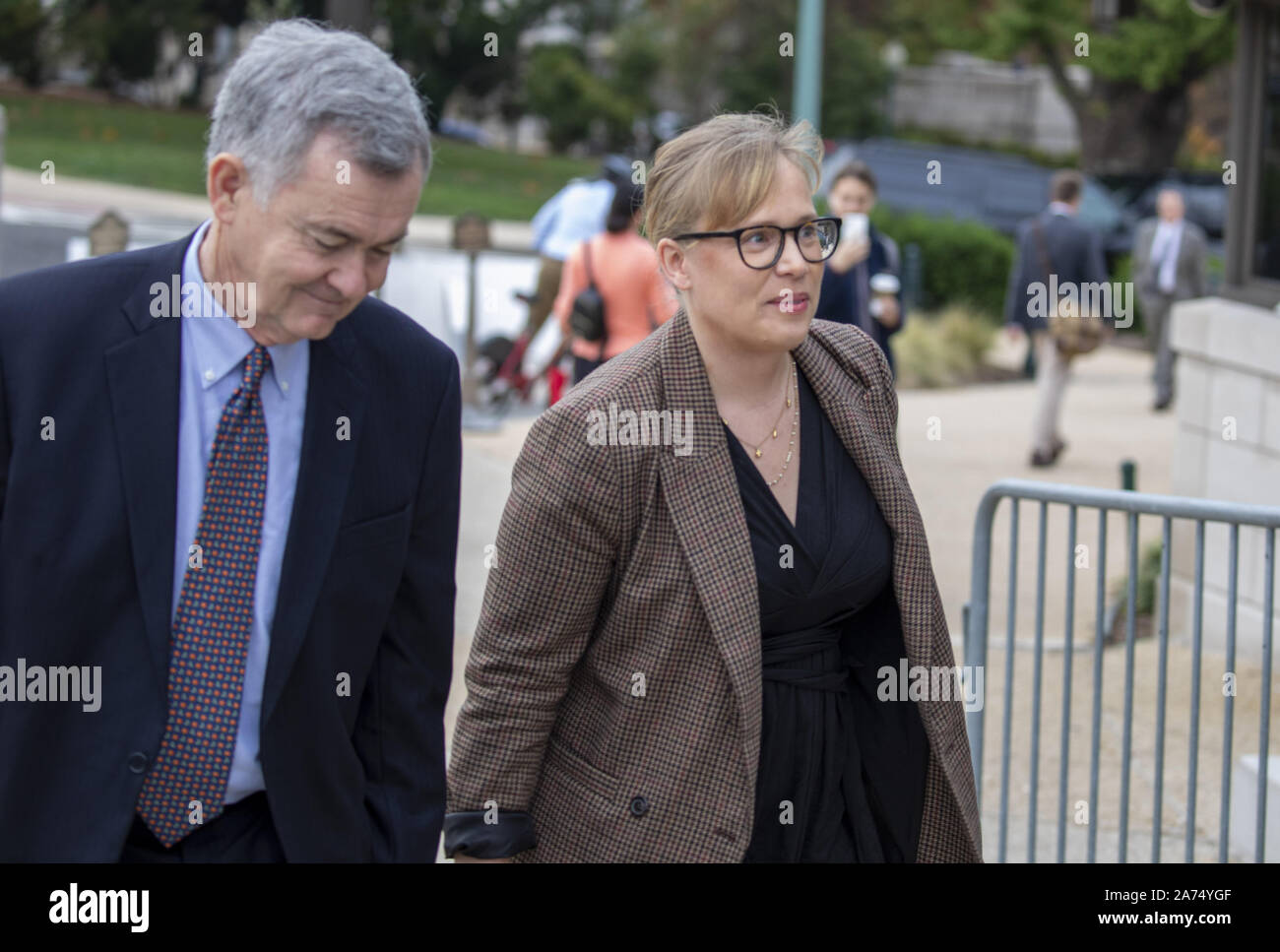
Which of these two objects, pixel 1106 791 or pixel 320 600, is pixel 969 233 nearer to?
pixel 1106 791

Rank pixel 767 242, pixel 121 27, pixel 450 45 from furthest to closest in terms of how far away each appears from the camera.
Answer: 1. pixel 450 45
2. pixel 121 27
3. pixel 767 242

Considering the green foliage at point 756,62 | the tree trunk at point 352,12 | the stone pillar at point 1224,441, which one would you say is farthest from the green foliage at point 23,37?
the stone pillar at point 1224,441

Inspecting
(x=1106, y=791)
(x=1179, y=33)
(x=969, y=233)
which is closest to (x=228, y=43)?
(x=1179, y=33)

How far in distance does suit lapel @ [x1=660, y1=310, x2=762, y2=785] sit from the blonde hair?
29 centimetres

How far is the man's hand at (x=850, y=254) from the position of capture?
8.11m

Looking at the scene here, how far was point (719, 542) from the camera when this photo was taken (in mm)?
2811

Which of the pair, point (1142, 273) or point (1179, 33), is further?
point (1179, 33)

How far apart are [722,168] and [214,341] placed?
934mm

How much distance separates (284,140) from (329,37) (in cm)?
17

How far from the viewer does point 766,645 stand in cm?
289

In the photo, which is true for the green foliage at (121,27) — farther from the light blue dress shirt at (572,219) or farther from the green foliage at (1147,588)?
the green foliage at (1147,588)

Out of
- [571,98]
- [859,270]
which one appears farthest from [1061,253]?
[571,98]

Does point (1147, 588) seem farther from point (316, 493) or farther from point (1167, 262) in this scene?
point (1167, 262)

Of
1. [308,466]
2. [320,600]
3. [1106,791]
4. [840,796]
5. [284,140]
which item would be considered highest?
[284,140]
